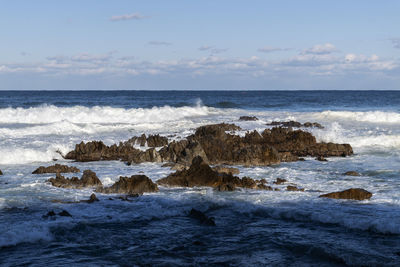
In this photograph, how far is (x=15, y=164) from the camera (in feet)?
58.7

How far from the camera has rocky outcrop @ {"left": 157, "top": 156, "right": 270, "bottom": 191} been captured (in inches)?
515

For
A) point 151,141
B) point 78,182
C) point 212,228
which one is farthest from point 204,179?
point 151,141

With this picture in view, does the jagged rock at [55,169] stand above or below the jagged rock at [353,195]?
below

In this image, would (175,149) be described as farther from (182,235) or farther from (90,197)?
(182,235)

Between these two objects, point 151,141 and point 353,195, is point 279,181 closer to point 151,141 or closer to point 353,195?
point 353,195

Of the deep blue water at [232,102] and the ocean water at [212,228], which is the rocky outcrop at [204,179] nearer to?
the ocean water at [212,228]

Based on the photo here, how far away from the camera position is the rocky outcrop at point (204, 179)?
13.1 meters

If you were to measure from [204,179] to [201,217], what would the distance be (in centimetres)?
317

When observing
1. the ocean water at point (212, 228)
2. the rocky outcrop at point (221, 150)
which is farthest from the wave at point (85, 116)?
the ocean water at point (212, 228)

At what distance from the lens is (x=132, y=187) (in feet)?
41.4

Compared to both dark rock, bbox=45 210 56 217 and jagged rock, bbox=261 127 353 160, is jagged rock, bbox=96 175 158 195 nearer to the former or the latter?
dark rock, bbox=45 210 56 217

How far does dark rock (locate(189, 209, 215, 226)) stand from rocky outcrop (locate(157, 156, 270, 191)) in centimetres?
243

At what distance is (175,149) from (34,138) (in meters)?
9.80

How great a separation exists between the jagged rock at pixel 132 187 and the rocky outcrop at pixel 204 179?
0.87 m
